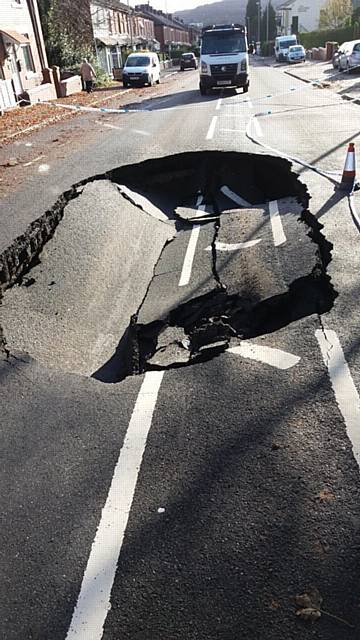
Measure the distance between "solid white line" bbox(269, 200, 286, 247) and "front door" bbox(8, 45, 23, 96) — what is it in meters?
21.8

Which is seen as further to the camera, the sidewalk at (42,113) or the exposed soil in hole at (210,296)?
the sidewalk at (42,113)

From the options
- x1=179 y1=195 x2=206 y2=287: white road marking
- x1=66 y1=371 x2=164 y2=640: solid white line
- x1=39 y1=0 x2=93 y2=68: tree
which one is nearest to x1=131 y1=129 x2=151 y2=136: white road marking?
x1=179 y1=195 x2=206 y2=287: white road marking

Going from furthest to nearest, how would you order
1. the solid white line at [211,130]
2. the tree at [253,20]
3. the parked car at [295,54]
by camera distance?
the tree at [253,20] < the parked car at [295,54] < the solid white line at [211,130]

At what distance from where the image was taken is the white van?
1342 inches

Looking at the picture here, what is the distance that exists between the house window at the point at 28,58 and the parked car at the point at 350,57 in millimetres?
19417

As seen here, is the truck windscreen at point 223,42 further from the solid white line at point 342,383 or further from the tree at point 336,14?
the tree at point 336,14

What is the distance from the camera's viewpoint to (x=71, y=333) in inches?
239

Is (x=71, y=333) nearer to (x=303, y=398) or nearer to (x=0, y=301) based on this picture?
(x=0, y=301)

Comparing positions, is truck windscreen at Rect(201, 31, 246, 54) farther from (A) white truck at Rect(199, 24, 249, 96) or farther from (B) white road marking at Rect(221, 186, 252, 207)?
(B) white road marking at Rect(221, 186, 252, 207)

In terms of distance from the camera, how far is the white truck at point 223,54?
76.5 ft

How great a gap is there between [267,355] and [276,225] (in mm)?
4059

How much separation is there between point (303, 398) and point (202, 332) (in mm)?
1714

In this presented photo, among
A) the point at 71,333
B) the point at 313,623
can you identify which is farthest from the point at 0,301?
the point at 313,623

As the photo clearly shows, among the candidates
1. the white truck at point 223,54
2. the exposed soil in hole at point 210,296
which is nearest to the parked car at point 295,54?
the white truck at point 223,54
